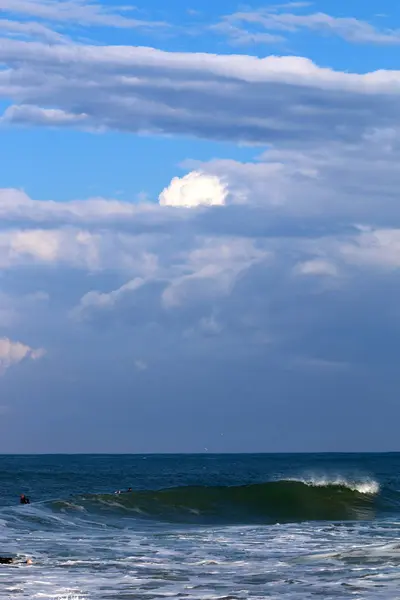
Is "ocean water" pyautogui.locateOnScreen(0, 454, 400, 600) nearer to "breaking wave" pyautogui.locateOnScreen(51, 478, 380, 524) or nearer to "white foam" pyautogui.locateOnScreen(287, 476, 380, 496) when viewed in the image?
"breaking wave" pyautogui.locateOnScreen(51, 478, 380, 524)

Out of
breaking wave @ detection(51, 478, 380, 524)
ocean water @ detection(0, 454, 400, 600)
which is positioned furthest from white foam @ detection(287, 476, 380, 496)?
Answer: ocean water @ detection(0, 454, 400, 600)

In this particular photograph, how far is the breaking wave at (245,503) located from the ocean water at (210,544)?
0.28ft

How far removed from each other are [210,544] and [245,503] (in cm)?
2438

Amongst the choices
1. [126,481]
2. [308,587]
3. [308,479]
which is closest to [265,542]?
[308,587]

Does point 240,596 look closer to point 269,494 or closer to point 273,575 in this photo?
point 273,575

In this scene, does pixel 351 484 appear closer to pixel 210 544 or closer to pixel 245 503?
pixel 245 503

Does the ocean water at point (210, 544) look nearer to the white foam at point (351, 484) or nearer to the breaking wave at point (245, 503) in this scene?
the breaking wave at point (245, 503)

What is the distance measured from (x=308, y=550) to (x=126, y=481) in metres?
69.6

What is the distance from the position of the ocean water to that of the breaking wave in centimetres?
9

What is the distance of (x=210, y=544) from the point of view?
39.7 meters

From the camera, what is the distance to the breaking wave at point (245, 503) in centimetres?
5666

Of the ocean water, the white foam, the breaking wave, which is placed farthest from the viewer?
the white foam

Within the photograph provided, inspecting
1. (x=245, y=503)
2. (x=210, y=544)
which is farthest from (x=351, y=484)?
(x=210, y=544)

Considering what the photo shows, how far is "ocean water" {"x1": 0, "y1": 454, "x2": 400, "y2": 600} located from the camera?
27.9 meters
